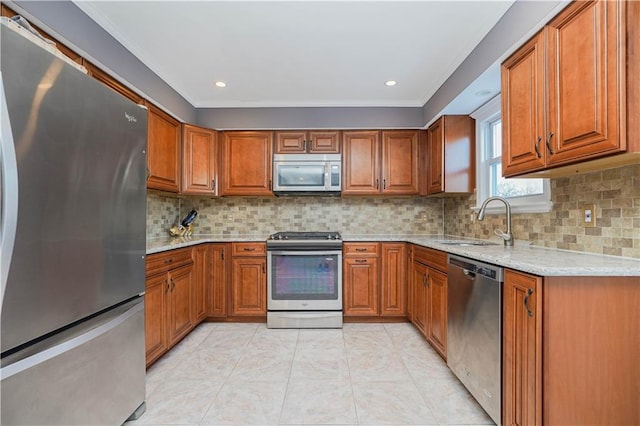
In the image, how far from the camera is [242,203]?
3744 millimetres

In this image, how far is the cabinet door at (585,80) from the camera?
1.21 metres

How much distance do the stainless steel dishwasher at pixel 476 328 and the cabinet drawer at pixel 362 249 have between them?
3.82ft

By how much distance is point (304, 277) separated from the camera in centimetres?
315

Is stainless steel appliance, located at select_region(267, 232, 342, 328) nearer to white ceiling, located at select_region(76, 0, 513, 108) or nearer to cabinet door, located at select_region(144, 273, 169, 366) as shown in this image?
cabinet door, located at select_region(144, 273, 169, 366)

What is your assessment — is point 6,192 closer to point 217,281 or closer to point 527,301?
point 527,301

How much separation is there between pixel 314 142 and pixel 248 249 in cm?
141

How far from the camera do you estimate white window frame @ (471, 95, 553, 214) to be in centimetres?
207

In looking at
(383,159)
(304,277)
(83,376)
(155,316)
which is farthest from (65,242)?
(383,159)

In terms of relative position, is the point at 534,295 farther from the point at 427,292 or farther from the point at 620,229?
the point at 427,292

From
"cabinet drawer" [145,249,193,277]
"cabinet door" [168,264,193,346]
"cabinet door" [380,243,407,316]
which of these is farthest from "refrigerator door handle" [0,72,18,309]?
"cabinet door" [380,243,407,316]

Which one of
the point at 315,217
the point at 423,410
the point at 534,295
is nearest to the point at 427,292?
the point at 423,410

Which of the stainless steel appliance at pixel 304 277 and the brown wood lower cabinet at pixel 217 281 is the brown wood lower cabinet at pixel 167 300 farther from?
the stainless steel appliance at pixel 304 277

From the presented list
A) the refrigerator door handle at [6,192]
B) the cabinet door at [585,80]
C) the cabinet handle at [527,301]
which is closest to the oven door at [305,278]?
the cabinet handle at [527,301]

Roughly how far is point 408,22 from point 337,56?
0.61m
